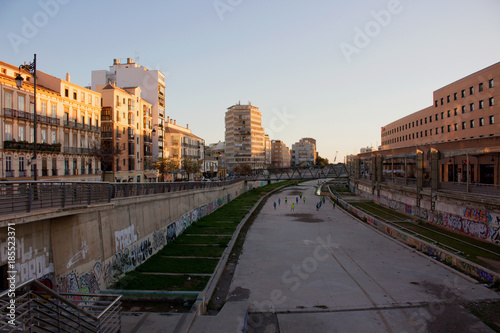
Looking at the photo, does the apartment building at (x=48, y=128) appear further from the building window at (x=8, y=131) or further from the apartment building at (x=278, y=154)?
the apartment building at (x=278, y=154)

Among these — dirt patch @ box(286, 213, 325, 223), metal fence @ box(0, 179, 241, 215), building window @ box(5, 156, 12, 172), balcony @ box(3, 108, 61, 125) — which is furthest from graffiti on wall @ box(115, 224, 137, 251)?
dirt patch @ box(286, 213, 325, 223)

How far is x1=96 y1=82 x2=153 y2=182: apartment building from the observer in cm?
5088

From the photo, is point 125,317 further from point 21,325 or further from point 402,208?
point 402,208

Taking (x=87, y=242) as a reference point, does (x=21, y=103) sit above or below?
above

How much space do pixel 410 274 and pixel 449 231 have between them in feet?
46.8

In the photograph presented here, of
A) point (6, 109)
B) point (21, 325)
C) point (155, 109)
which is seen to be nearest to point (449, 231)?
point (21, 325)

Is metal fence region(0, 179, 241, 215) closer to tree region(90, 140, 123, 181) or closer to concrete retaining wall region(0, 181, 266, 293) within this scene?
concrete retaining wall region(0, 181, 266, 293)

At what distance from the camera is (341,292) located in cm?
1770

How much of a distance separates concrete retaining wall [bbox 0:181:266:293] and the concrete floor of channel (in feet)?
10.5

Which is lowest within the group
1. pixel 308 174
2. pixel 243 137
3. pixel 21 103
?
pixel 308 174

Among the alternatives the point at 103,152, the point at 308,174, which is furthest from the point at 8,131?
the point at 308,174

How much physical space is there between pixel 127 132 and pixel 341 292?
48.3 m

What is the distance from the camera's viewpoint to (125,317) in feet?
40.5

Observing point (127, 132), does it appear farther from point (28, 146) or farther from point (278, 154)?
point (278, 154)
